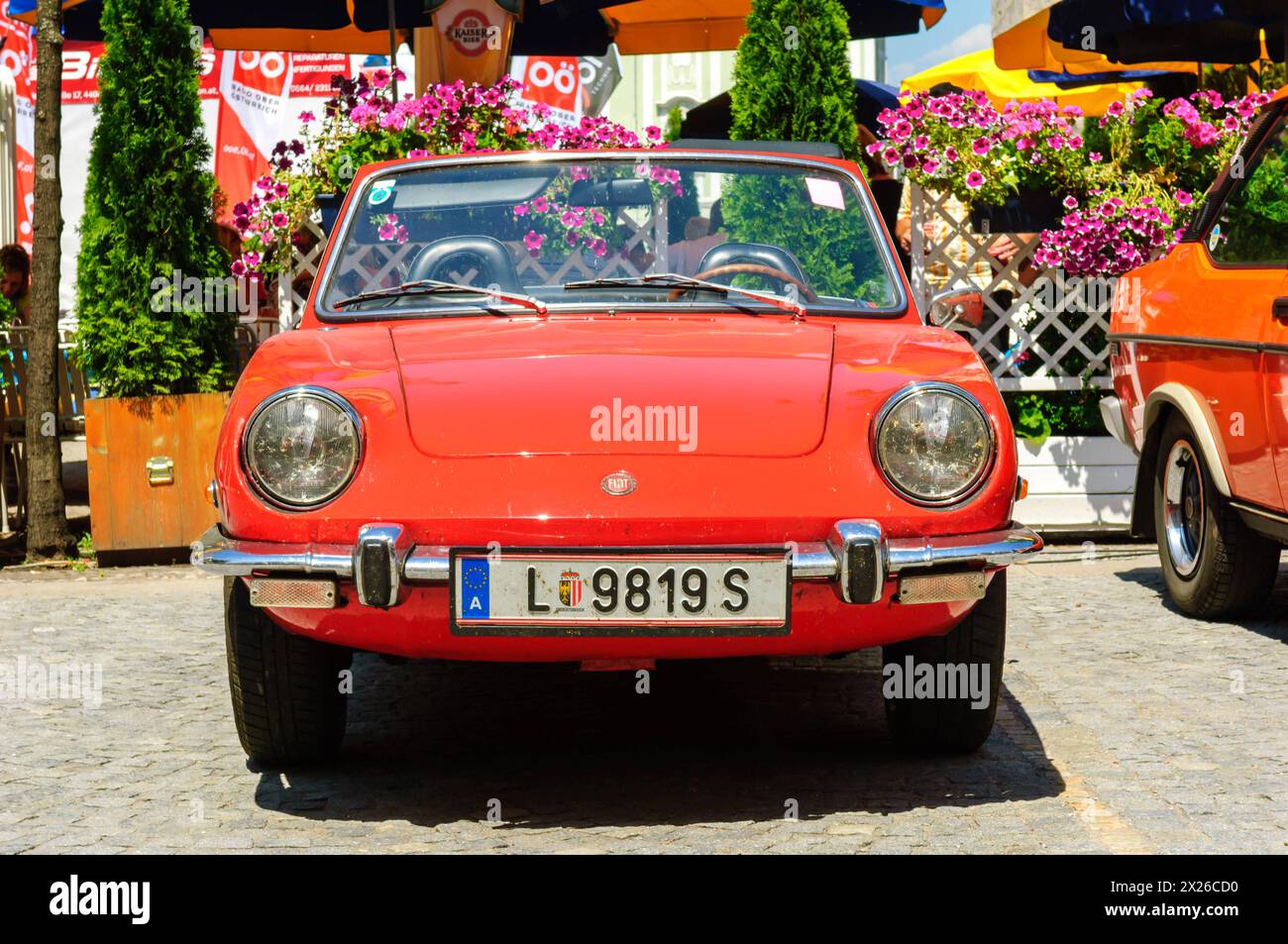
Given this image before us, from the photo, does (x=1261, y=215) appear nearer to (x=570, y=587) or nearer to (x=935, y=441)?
(x=935, y=441)

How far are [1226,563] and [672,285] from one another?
2.82 m

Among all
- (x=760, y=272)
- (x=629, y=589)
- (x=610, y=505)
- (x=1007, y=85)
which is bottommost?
(x=629, y=589)

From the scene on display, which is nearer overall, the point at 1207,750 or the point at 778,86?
the point at 1207,750

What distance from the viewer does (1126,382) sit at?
23.7 feet

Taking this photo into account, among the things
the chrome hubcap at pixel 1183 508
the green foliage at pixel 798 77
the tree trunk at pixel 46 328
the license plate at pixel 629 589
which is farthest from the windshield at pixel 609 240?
the green foliage at pixel 798 77

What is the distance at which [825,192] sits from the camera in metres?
5.16

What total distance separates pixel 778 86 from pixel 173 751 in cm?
660

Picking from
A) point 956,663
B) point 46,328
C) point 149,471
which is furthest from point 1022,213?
point 956,663

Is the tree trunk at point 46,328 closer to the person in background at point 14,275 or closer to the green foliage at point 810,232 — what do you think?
the person in background at point 14,275

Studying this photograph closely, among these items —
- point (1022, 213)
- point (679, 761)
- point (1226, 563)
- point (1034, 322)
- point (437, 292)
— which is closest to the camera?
point (679, 761)

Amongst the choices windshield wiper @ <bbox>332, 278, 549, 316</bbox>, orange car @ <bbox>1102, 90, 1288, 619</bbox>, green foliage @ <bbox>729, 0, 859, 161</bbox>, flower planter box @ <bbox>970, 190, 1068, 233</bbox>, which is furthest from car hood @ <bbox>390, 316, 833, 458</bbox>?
green foliage @ <bbox>729, 0, 859, 161</bbox>

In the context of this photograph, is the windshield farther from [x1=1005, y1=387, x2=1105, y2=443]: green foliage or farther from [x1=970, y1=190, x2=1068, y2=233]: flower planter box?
[x1=970, y1=190, x2=1068, y2=233]: flower planter box
